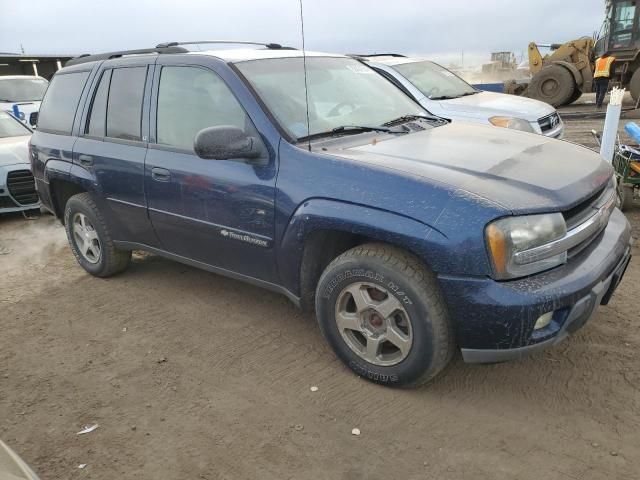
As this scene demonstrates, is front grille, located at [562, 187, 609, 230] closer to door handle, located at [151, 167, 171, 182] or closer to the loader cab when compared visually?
door handle, located at [151, 167, 171, 182]

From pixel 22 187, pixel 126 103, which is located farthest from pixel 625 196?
pixel 22 187

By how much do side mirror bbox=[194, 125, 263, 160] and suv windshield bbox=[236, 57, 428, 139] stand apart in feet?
0.85

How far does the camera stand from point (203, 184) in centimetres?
337

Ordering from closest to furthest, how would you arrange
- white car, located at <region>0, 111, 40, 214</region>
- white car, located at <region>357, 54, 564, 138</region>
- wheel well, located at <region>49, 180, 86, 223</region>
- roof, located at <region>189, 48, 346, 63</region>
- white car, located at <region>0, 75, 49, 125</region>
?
1. roof, located at <region>189, 48, 346, 63</region>
2. wheel well, located at <region>49, 180, 86, 223</region>
3. white car, located at <region>0, 111, 40, 214</region>
4. white car, located at <region>357, 54, 564, 138</region>
5. white car, located at <region>0, 75, 49, 125</region>

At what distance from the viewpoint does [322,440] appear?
263cm

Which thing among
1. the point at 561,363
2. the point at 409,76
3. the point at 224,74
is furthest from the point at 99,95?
the point at 409,76

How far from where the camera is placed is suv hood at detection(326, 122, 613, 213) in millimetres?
2541

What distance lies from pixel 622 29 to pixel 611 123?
1162cm

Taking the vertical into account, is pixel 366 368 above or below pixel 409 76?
below

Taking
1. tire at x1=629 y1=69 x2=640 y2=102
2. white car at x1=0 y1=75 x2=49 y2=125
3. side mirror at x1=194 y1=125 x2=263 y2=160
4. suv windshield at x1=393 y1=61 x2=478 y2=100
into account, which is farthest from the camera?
tire at x1=629 y1=69 x2=640 y2=102

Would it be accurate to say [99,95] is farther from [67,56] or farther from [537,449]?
[67,56]

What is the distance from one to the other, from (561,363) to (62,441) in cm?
274

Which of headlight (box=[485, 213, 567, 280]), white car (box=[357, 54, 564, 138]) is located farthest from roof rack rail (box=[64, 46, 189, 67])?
white car (box=[357, 54, 564, 138])

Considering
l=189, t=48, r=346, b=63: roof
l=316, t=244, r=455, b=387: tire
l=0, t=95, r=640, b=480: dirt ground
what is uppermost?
l=189, t=48, r=346, b=63: roof
